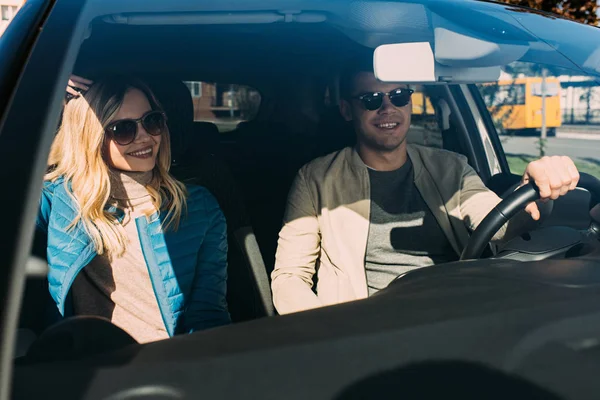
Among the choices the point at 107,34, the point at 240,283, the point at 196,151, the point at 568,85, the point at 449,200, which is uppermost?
the point at 107,34

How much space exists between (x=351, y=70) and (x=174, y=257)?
2.90 ft

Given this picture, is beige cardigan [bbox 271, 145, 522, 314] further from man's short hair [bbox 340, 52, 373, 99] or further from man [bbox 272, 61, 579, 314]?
man's short hair [bbox 340, 52, 373, 99]

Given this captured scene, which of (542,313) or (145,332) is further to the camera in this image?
(145,332)

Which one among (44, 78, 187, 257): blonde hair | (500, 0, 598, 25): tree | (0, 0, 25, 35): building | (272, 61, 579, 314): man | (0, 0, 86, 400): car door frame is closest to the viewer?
(0, 0, 86, 400): car door frame

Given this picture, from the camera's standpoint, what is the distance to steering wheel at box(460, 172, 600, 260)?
165 cm

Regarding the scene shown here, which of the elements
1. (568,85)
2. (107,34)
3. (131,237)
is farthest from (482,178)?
(107,34)

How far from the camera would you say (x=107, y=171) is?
67.2 inches

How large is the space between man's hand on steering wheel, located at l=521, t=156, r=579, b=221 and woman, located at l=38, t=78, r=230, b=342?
2.57 feet

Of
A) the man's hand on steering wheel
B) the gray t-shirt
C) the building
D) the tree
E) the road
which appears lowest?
the gray t-shirt

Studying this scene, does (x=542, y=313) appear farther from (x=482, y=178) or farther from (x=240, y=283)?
(x=482, y=178)

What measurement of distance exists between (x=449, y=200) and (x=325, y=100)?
0.58 metres

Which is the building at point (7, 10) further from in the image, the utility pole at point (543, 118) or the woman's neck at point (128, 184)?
the utility pole at point (543, 118)

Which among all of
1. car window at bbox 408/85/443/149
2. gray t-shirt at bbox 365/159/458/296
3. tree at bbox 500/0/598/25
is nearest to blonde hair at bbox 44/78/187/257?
gray t-shirt at bbox 365/159/458/296

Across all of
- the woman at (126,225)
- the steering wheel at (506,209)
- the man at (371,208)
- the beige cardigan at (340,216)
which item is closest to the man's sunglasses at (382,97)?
the man at (371,208)
